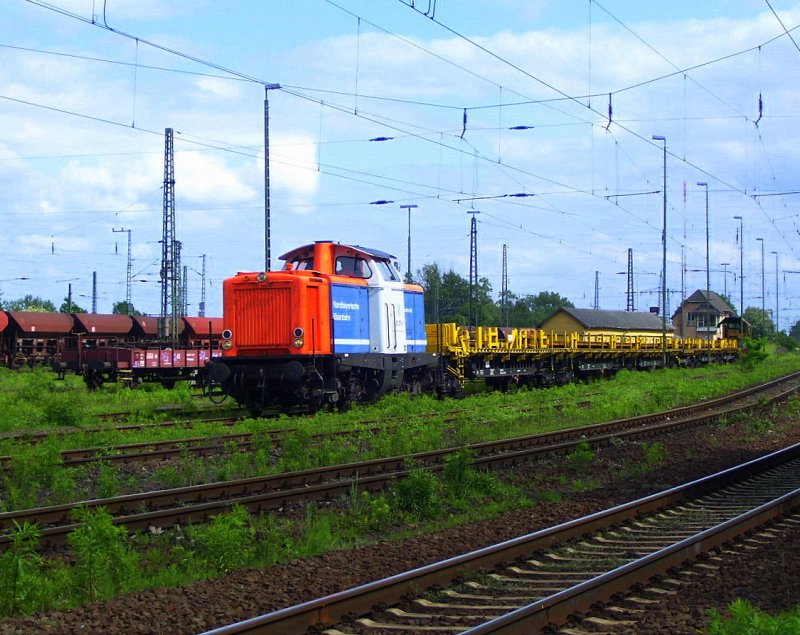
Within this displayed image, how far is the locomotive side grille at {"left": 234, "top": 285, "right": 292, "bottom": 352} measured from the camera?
19.8m

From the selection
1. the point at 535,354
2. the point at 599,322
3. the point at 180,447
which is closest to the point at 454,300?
the point at 599,322

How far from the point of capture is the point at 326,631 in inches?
247

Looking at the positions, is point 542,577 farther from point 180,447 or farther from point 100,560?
point 180,447

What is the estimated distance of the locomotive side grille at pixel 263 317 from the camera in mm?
19844

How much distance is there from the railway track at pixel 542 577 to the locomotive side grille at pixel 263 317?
10.7 metres

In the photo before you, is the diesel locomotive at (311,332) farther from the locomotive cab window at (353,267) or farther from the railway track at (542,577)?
the railway track at (542,577)

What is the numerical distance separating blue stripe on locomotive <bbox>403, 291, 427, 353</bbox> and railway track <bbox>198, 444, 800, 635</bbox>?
42.7ft

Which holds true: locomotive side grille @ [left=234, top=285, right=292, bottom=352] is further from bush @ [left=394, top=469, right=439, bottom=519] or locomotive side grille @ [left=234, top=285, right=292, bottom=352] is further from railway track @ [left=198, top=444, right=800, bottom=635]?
railway track @ [left=198, top=444, right=800, bottom=635]

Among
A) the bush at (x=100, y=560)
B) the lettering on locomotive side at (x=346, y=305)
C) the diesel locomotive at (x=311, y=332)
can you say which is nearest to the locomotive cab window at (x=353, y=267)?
the diesel locomotive at (x=311, y=332)

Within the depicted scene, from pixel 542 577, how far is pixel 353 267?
47.9 feet

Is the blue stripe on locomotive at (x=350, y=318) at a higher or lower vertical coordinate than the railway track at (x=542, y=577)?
higher

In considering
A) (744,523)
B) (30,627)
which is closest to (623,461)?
(744,523)

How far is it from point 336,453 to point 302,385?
544 cm

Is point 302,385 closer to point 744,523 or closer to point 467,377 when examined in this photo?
point 467,377
